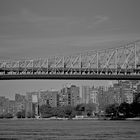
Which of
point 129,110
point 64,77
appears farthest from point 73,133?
point 129,110

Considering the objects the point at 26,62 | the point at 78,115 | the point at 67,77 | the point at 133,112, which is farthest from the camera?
the point at 78,115

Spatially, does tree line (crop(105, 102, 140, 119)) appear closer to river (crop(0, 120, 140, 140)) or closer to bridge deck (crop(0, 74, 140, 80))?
river (crop(0, 120, 140, 140))

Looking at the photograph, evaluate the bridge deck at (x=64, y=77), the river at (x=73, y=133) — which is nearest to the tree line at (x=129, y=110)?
the river at (x=73, y=133)

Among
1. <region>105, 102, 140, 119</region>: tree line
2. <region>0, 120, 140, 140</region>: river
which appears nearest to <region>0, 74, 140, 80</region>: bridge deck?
<region>0, 120, 140, 140</region>: river

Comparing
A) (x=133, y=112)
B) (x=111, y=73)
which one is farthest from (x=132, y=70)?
(x=133, y=112)

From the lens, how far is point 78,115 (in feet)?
591

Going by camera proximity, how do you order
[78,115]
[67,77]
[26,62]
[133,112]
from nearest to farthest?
[67,77] → [26,62] → [133,112] → [78,115]

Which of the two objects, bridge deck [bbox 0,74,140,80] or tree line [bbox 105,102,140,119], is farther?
tree line [bbox 105,102,140,119]

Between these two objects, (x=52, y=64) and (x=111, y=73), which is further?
(x=52, y=64)

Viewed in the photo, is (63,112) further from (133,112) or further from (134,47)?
(134,47)

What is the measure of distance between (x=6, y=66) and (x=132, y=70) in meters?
15.8

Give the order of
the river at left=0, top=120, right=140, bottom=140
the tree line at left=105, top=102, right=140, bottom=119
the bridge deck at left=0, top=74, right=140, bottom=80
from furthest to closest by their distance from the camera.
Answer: the tree line at left=105, top=102, right=140, bottom=119, the bridge deck at left=0, top=74, right=140, bottom=80, the river at left=0, top=120, right=140, bottom=140

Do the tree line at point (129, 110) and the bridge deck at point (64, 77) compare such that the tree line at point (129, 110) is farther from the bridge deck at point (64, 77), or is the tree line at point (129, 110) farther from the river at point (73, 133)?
the bridge deck at point (64, 77)

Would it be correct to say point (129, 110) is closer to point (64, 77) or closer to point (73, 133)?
point (64, 77)
